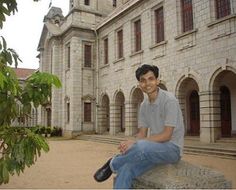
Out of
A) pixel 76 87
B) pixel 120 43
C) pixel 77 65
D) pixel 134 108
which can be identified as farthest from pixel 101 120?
pixel 120 43

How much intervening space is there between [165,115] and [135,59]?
61.2ft

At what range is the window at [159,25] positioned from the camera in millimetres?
19828

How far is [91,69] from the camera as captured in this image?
88.1 feet

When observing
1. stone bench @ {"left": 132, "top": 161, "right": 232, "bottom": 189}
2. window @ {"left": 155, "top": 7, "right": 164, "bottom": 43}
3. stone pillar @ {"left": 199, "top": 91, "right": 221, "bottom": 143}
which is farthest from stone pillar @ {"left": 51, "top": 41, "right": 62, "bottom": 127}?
stone bench @ {"left": 132, "top": 161, "right": 232, "bottom": 189}

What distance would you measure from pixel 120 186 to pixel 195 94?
17.3m

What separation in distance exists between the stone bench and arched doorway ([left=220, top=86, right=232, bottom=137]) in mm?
15259

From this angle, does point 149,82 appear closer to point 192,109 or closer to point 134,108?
point 192,109

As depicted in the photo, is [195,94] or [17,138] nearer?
[17,138]

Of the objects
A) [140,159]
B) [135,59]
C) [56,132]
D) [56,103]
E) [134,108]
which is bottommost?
[56,132]

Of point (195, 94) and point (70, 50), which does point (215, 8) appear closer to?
point (195, 94)

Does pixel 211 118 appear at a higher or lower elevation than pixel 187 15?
lower

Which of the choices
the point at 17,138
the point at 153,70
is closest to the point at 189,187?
the point at 153,70

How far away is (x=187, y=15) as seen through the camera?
17844 millimetres

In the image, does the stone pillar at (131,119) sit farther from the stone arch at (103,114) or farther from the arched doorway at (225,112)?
the arched doorway at (225,112)
